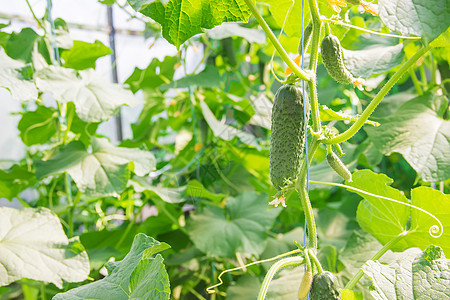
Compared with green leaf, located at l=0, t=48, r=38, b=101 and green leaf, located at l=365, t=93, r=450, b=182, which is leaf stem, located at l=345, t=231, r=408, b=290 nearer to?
green leaf, located at l=365, t=93, r=450, b=182

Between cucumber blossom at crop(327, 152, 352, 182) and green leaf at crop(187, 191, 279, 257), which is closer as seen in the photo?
cucumber blossom at crop(327, 152, 352, 182)

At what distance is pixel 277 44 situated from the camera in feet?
1.55

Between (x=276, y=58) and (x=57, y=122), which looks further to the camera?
(x=276, y=58)

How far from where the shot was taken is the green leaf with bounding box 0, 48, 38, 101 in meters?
0.88

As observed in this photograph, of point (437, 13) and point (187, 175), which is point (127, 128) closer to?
point (187, 175)

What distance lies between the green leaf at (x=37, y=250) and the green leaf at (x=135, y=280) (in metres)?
0.27

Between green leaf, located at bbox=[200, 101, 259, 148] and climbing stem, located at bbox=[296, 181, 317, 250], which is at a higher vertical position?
climbing stem, located at bbox=[296, 181, 317, 250]

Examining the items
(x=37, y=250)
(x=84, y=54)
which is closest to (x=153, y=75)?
(x=84, y=54)

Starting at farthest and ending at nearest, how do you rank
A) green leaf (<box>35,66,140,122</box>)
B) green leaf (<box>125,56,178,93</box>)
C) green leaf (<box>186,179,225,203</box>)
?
green leaf (<box>125,56,178,93</box>), green leaf (<box>186,179,225,203</box>), green leaf (<box>35,66,140,122</box>)

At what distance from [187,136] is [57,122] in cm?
51

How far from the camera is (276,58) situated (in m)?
1.70

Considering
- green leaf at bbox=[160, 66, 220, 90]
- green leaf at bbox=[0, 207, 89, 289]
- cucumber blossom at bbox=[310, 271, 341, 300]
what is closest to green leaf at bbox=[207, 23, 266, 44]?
green leaf at bbox=[160, 66, 220, 90]

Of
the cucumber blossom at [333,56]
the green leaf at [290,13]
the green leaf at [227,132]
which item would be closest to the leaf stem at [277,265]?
the cucumber blossom at [333,56]

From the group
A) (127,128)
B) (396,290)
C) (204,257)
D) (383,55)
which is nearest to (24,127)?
(204,257)
